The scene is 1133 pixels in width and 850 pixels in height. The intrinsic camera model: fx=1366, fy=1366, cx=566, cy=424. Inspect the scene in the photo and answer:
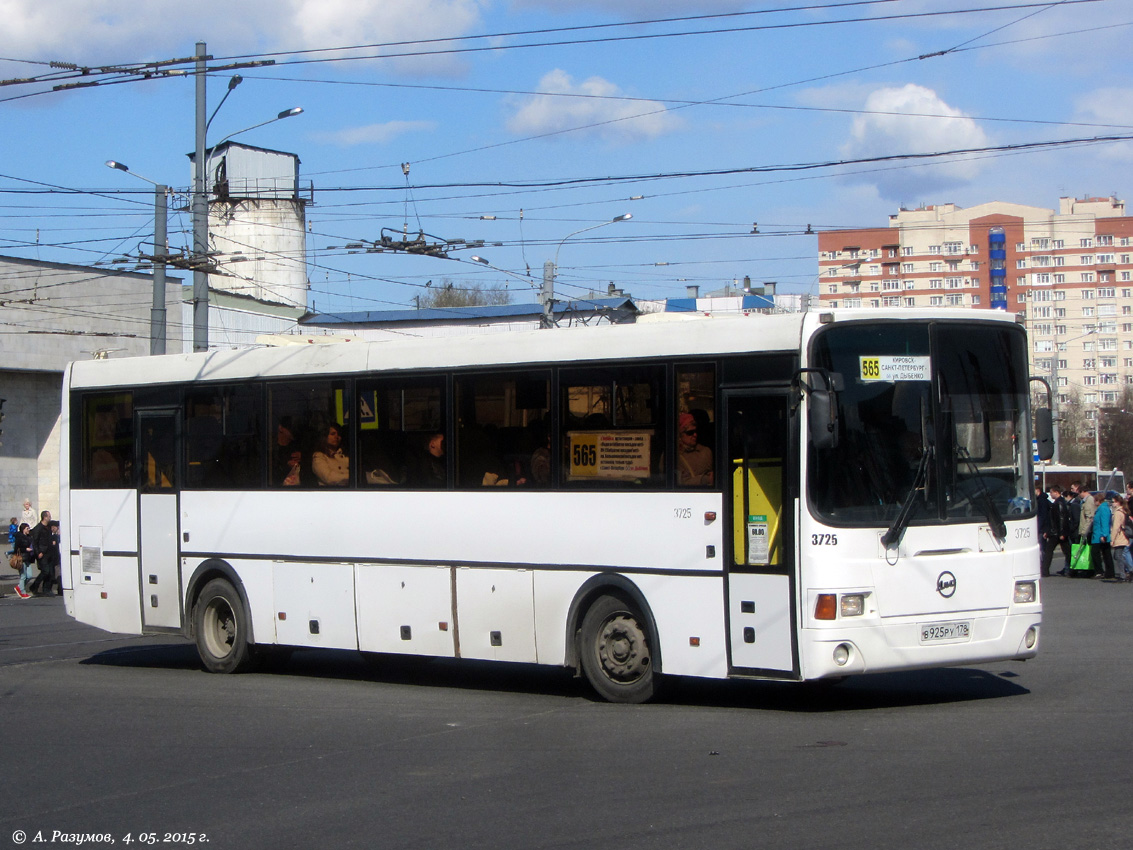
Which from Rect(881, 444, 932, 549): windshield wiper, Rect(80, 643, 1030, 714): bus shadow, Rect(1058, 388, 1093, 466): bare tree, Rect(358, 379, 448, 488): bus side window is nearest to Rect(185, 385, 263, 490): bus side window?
Rect(358, 379, 448, 488): bus side window

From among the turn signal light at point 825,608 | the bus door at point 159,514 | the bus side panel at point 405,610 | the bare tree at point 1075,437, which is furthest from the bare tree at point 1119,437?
the turn signal light at point 825,608

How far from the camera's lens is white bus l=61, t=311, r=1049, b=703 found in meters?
9.53

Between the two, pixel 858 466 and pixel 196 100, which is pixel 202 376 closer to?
pixel 858 466

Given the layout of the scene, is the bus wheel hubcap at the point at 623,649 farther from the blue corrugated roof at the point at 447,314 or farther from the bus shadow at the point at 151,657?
the blue corrugated roof at the point at 447,314

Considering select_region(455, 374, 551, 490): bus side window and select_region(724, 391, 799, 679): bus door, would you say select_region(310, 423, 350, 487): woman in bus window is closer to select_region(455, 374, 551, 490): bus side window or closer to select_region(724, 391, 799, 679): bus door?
select_region(455, 374, 551, 490): bus side window

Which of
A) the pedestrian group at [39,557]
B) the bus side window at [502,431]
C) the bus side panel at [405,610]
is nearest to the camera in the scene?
the bus side window at [502,431]

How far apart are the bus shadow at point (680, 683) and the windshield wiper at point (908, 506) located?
4.71 feet

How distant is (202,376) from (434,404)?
332 centimetres

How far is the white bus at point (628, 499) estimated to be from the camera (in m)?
9.53

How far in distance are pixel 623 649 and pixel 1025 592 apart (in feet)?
9.89

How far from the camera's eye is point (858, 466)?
9539mm

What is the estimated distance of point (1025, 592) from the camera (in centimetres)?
1002

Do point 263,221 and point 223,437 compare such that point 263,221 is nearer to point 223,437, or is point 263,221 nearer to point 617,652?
point 223,437

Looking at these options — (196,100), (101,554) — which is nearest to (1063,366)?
(196,100)
